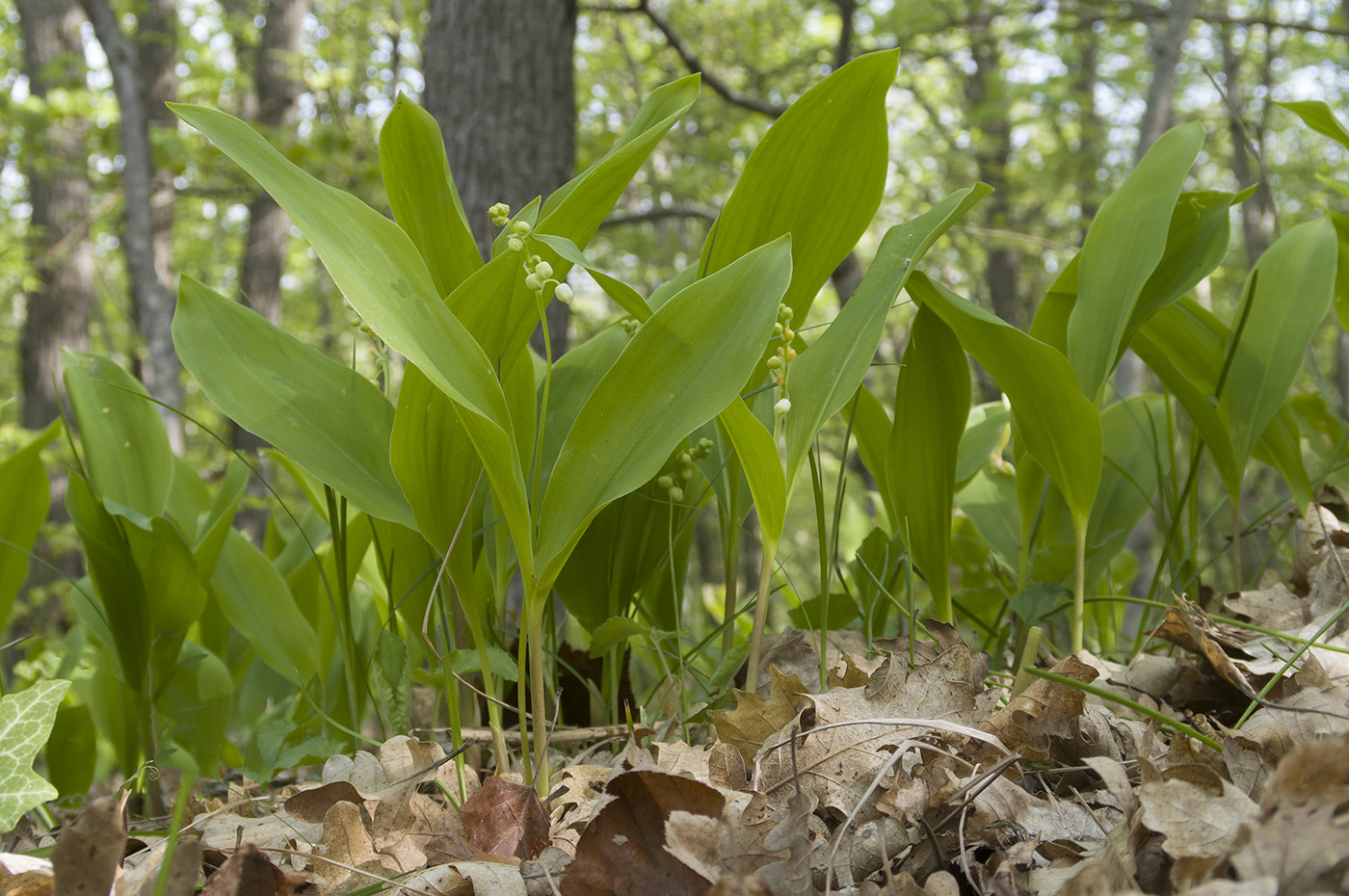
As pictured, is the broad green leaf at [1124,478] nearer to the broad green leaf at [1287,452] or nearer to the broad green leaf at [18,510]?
the broad green leaf at [1287,452]

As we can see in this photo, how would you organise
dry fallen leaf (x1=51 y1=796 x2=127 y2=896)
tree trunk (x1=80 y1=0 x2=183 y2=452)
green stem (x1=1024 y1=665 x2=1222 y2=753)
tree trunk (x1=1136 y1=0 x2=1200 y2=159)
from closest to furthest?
1. dry fallen leaf (x1=51 y1=796 x2=127 y2=896)
2. green stem (x1=1024 y1=665 x2=1222 y2=753)
3. tree trunk (x1=1136 y1=0 x2=1200 y2=159)
4. tree trunk (x1=80 y1=0 x2=183 y2=452)

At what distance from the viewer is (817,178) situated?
0.79m

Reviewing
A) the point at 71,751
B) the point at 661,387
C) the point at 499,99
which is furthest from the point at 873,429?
the point at 499,99

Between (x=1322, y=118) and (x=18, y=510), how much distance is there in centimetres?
156

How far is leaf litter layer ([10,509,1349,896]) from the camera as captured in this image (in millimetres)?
458

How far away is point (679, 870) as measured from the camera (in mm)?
512

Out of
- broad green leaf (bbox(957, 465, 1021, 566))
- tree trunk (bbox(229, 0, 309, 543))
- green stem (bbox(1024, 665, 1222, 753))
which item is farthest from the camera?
tree trunk (bbox(229, 0, 309, 543))

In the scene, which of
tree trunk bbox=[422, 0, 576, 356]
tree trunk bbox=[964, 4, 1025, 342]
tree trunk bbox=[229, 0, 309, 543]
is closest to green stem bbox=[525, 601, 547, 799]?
tree trunk bbox=[422, 0, 576, 356]

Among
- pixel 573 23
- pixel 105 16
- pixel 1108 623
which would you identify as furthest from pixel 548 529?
pixel 105 16

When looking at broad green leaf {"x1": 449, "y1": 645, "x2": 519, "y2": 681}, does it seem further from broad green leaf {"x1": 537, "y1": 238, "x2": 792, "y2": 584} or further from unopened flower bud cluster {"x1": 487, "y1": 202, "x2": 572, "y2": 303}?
unopened flower bud cluster {"x1": 487, "y1": 202, "x2": 572, "y2": 303}

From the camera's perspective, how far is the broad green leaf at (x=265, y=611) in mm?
1044

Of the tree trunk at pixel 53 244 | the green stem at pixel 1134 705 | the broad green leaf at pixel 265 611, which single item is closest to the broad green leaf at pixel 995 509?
the green stem at pixel 1134 705

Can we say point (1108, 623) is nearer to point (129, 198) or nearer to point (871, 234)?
point (129, 198)

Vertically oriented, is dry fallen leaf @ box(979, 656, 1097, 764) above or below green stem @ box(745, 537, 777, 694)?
below
